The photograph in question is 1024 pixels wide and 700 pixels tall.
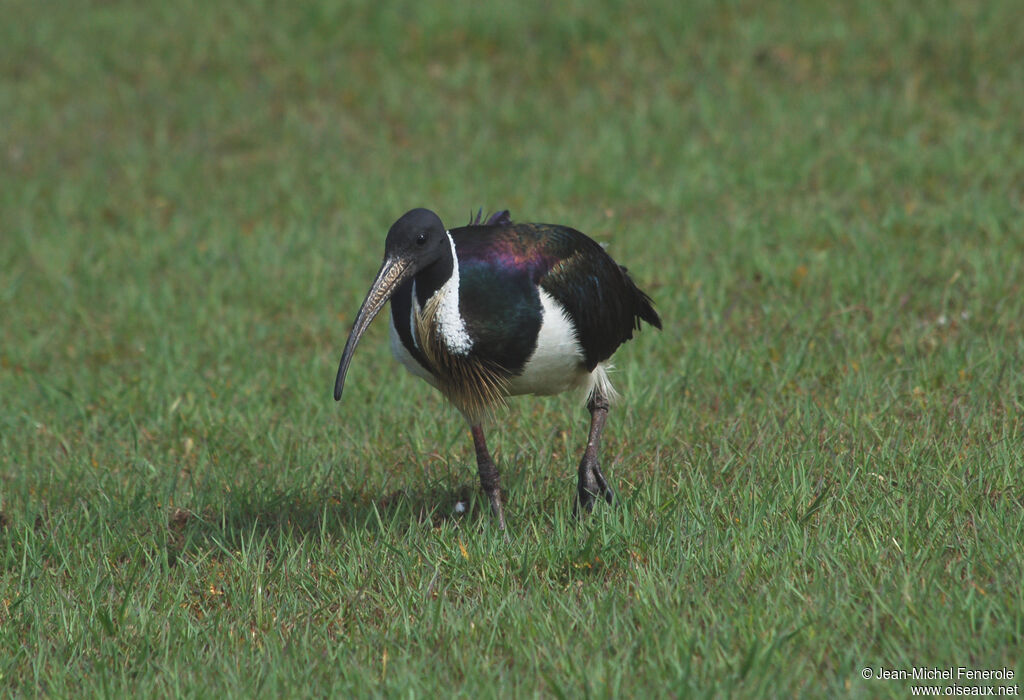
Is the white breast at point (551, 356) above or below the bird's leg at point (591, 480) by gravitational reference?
above

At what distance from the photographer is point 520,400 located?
652 centimetres

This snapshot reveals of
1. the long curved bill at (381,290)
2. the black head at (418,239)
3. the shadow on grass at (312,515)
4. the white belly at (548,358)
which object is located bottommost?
the shadow on grass at (312,515)

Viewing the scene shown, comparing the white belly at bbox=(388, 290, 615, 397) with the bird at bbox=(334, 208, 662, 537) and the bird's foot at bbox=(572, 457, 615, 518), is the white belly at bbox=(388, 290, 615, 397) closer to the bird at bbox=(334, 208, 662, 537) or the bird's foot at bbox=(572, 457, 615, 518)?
the bird at bbox=(334, 208, 662, 537)

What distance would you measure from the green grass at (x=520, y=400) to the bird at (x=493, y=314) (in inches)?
20.3

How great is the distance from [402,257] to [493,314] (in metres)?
0.40

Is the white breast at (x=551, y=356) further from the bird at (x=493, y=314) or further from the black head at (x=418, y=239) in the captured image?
the black head at (x=418, y=239)

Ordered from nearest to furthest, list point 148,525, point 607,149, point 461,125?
point 148,525 → point 607,149 → point 461,125

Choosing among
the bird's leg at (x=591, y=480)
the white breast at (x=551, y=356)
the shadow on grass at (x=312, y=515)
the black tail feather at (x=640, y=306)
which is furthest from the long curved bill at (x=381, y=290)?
the black tail feather at (x=640, y=306)

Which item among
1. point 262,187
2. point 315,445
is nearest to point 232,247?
point 262,187

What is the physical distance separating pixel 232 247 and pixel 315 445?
3.52 metres

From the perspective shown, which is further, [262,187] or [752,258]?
[262,187]

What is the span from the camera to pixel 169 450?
6.38 m

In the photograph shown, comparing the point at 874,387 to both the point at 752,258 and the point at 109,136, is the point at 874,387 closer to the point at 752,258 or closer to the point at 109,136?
the point at 752,258

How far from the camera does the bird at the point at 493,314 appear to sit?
4.75 metres
